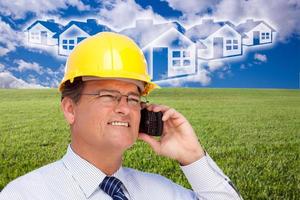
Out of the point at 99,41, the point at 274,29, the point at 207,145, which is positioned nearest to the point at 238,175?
the point at 207,145

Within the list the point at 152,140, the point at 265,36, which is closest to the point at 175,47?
the point at 265,36

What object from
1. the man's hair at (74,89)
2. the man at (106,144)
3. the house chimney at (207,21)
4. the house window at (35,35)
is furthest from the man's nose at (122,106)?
the house chimney at (207,21)

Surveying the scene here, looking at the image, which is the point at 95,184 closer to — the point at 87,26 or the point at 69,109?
the point at 69,109

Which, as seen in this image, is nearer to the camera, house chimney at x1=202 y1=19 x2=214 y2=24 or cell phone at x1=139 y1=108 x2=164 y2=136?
cell phone at x1=139 y1=108 x2=164 y2=136

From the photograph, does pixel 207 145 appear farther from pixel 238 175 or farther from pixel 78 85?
pixel 78 85

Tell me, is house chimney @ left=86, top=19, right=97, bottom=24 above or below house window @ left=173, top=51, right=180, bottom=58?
above

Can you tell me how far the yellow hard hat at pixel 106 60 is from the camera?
1.89 m

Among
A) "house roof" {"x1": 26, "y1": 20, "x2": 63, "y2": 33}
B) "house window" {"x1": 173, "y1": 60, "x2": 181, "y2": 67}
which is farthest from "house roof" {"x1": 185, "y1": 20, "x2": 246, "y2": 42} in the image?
"house roof" {"x1": 26, "y1": 20, "x2": 63, "y2": 33}

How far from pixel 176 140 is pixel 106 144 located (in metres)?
0.36

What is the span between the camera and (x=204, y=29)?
24.1 ft

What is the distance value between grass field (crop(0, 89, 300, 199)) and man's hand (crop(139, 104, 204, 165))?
2.53 meters

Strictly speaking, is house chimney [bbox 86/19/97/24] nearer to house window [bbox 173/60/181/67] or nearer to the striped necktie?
house window [bbox 173/60/181/67]

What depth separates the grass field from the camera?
496 centimetres

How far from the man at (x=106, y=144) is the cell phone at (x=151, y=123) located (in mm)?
89
